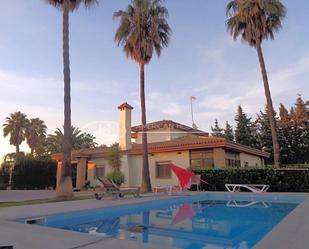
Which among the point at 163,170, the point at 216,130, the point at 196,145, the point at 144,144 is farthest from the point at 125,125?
the point at 216,130

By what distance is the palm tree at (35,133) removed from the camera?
170 feet

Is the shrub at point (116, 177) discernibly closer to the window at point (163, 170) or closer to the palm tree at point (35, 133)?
the window at point (163, 170)

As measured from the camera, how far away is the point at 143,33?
2128 cm

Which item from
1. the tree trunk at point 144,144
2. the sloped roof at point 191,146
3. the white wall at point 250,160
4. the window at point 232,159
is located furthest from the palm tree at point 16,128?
the window at point 232,159

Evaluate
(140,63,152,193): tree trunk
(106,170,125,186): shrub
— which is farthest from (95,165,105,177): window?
(140,63,152,193): tree trunk

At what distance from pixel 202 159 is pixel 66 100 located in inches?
454

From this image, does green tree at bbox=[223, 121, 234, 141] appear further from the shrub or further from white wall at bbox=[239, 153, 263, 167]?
the shrub

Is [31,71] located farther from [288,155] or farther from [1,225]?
[288,155]

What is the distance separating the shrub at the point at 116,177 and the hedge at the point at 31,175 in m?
10.9

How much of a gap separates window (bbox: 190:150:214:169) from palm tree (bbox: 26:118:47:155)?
3379 cm

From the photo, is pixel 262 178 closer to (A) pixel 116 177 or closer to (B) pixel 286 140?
(A) pixel 116 177

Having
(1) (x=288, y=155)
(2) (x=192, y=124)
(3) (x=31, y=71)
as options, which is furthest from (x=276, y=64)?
(1) (x=288, y=155)

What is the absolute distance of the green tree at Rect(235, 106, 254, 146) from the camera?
4569 cm

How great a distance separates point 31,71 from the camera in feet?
64.0
